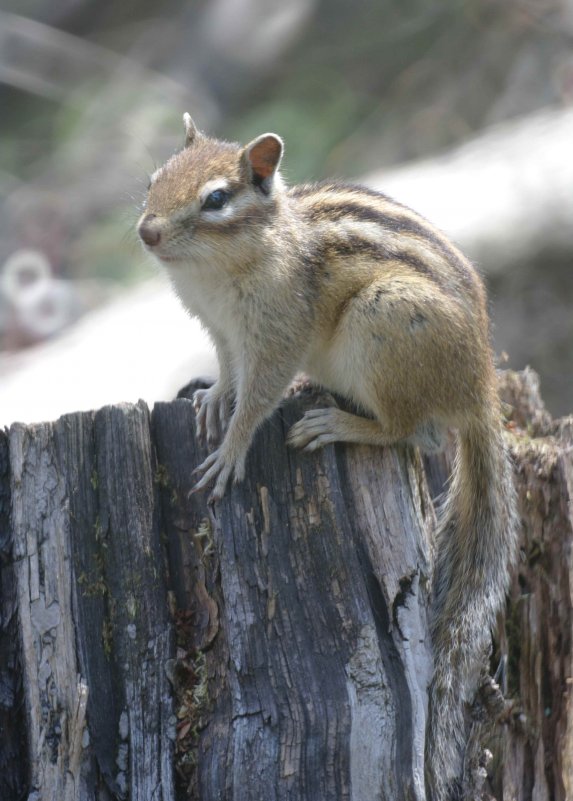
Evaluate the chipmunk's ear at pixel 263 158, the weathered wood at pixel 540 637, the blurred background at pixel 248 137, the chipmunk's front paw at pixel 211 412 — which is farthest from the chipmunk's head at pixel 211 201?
the blurred background at pixel 248 137

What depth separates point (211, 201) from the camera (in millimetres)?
3410

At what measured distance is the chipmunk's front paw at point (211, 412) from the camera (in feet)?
10.8

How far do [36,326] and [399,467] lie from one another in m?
5.19

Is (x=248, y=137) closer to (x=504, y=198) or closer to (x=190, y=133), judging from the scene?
(x=504, y=198)

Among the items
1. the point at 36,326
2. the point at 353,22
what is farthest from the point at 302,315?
the point at 353,22

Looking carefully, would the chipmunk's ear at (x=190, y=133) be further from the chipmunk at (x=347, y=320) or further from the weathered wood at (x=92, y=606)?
the weathered wood at (x=92, y=606)

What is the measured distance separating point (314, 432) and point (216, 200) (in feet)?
2.80

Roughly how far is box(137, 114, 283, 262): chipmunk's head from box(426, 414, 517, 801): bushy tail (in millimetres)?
995

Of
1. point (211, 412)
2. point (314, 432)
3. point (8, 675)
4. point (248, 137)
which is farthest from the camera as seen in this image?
point (248, 137)

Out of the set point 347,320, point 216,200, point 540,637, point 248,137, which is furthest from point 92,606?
point 248,137

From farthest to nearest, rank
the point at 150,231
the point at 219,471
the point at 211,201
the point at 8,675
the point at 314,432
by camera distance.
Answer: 1. the point at 211,201
2. the point at 150,231
3. the point at 314,432
4. the point at 219,471
5. the point at 8,675

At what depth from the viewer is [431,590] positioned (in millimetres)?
3131

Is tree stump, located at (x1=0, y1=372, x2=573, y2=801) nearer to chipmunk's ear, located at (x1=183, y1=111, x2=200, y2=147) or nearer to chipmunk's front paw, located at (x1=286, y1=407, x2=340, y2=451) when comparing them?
chipmunk's front paw, located at (x1=286, y1=407, x2=340, y2=451)

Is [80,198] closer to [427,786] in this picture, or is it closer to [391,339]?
[391,339]
